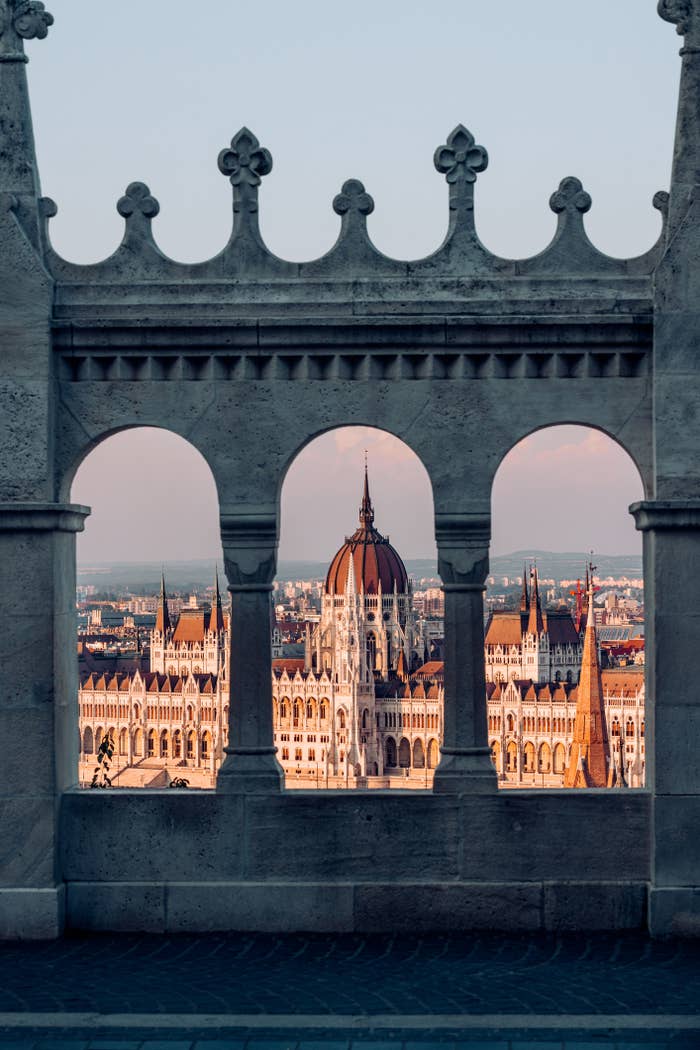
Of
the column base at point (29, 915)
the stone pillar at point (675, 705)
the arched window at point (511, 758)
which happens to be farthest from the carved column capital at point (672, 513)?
the arched window at point (511, 758)

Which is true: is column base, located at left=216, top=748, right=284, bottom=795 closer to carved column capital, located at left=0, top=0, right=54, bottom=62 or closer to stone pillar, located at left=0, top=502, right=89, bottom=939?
stone pillar, located at left=0, top=502, right=89, bottom=939

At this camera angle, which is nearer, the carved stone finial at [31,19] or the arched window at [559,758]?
the carved stone finial at [31,19]

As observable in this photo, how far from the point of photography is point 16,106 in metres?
11.0

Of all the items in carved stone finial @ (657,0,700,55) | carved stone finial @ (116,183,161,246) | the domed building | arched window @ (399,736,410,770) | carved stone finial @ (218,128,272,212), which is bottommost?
arched window @ (399,736,410,770)

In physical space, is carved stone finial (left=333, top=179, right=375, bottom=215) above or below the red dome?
below

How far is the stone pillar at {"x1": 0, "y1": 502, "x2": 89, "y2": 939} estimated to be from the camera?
1098 centimetres

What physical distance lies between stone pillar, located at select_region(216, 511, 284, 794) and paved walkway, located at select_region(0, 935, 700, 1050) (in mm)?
984

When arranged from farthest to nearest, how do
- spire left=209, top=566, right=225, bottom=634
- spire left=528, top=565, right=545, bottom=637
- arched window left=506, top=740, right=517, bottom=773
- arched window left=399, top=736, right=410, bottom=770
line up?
spire left=528, top=565, right=545, bottom=637 < arched window left=399, top=736, right=410, bottom=770 < arched window left=506, top=740, right=517, bottom=773 < spire left=209, top=566, right=225, bottom=634

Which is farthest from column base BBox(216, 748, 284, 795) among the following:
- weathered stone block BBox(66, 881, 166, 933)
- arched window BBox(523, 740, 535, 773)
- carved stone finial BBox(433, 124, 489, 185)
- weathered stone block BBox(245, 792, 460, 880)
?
arched window BBox(523, 740, 535, 773)

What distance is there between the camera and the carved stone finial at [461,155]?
11.0 m

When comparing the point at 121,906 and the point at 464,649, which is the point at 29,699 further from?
the point at 464,649

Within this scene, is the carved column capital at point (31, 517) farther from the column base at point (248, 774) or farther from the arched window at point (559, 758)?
the arched window at point (559, 758)

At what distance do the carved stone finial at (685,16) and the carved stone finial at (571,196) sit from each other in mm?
1043

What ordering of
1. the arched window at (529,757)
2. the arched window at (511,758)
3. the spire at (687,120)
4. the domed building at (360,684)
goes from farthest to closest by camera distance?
the domed building at (360,684), the arched window at (511,758), the arched window at (529,757), the spire at (687,120)
